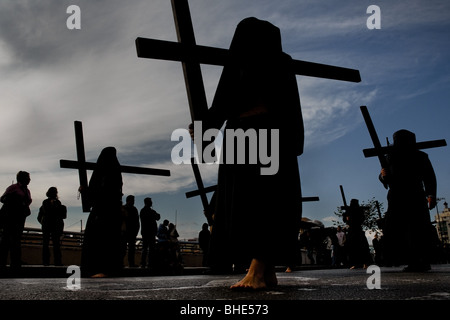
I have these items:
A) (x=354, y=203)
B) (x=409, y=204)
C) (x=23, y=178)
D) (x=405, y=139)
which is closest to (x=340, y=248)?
(x=354, y=203)

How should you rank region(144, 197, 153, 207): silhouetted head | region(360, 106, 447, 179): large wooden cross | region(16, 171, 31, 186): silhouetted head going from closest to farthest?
region(360, 106, 447, 179): large wooden cross < region(16, 171, 31, 186): silhouetted head < region(144, 197, 153, 207): silhouetted head

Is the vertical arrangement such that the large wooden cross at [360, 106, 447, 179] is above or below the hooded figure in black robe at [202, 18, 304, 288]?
above

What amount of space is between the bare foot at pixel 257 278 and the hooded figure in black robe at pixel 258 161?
1 centimetres

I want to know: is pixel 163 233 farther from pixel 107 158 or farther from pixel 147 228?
pixel 107 158

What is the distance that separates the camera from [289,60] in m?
3.71

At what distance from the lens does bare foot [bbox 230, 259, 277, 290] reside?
300 cm

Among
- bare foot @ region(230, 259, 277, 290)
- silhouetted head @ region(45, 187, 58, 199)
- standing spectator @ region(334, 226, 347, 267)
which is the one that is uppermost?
silhouetted head @ region(45, 187, 58, 199)

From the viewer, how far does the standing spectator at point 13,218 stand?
8.80 meters

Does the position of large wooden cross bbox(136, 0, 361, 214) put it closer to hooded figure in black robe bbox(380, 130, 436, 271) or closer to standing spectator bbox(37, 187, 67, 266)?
hooded figure in black robe bbox(380, 130, 436, 271)

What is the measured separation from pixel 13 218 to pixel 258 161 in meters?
7.25

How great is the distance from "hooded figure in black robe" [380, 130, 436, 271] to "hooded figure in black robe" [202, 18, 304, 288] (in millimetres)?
A: 4168

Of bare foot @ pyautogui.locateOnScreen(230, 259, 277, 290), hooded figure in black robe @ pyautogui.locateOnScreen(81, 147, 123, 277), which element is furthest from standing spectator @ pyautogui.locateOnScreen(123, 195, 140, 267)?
bare foot @ pyautogui.locateOnScreen(230, 259, 277, 290)
